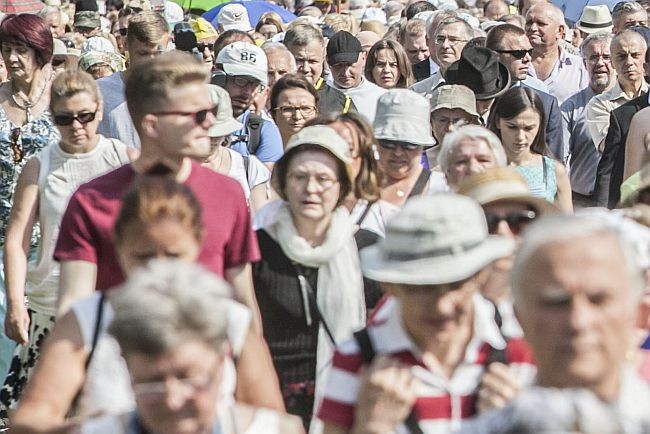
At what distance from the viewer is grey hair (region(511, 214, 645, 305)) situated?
9.88ft

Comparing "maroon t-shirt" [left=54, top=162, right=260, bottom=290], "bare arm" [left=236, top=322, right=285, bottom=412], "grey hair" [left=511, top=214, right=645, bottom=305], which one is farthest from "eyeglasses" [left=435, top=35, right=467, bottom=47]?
"grey hair" [left=511, top=214, right=645, bottom=305]

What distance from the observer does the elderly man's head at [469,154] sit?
677 centimetres

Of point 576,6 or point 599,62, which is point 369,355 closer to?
point 599,62

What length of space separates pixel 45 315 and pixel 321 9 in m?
15.9

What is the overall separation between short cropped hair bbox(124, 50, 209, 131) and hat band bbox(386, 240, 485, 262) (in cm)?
149

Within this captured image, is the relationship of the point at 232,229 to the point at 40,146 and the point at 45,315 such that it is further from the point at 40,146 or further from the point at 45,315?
the point at 40,146

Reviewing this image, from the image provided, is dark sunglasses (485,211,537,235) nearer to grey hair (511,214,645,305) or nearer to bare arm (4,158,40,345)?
grey hair (511,214,645,305)

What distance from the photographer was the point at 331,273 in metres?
6.12

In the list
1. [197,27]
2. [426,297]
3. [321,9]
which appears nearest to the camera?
[426,297]

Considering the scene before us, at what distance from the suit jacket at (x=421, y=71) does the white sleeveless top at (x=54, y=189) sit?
655 centimetres

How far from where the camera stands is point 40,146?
8.41 m

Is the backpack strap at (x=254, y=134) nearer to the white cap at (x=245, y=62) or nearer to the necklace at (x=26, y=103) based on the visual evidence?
the white cap at (x=245, y=62)

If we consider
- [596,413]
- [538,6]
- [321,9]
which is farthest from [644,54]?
[321,9]

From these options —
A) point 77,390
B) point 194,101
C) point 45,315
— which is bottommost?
point 45,315
